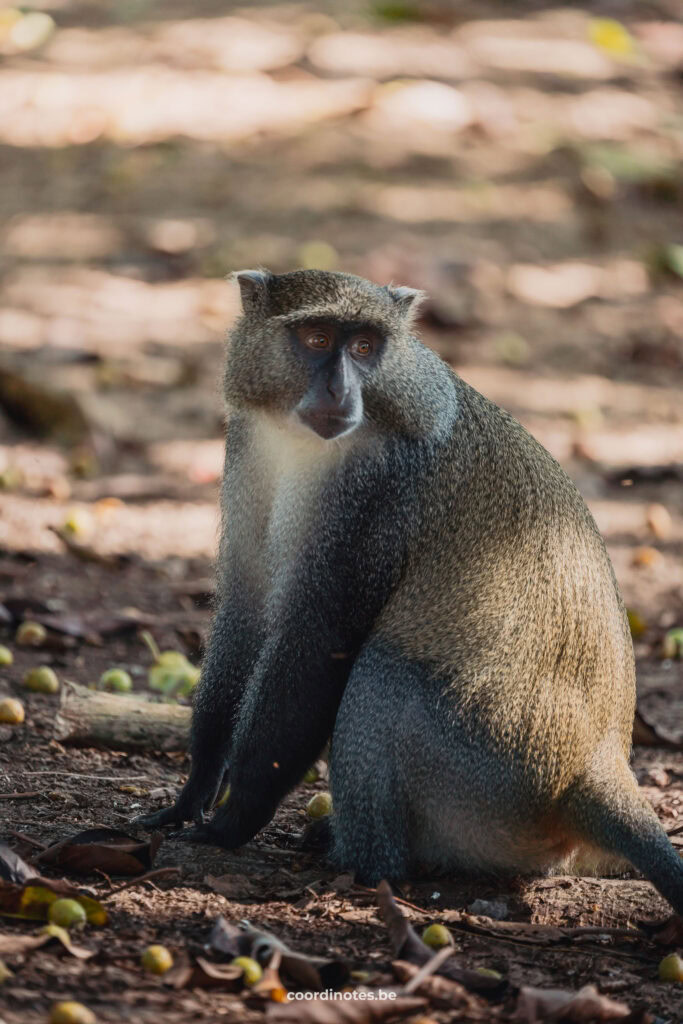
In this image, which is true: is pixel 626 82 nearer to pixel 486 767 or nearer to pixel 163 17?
pixel 163 17

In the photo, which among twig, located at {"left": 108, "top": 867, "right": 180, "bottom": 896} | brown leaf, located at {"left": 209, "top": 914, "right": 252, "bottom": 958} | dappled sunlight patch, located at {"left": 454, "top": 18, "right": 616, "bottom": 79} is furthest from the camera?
dappled sunlight patch, located at {"left": 454, "top": 18, "right": 616, "bottom": 79}

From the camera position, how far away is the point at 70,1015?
3545 mm

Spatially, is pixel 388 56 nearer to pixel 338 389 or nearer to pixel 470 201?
pixel 470 201

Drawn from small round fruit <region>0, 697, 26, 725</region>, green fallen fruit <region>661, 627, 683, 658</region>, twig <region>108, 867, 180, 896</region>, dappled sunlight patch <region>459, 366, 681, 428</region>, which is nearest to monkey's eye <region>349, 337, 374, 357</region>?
twig <region>108, 867, 180, 896</region>

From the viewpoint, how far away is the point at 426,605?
5.41 m

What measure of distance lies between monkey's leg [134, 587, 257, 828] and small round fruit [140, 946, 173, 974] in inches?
64.2

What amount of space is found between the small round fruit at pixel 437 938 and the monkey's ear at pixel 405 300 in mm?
2446

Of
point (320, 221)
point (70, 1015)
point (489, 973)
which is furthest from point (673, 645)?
point (320, 221)

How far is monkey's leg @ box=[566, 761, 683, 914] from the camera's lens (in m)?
4.87

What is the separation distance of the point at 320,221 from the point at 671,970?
1017cm

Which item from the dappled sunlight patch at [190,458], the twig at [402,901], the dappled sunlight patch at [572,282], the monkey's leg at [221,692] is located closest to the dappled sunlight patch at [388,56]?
the dappled sunlight patch at [572,282]

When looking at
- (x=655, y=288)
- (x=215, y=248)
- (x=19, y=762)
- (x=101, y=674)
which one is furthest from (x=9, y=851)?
(x=655, y=288)

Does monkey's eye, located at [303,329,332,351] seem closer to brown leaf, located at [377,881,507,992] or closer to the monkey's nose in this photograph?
the monkey's nose

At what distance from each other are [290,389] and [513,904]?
2.14 metres
